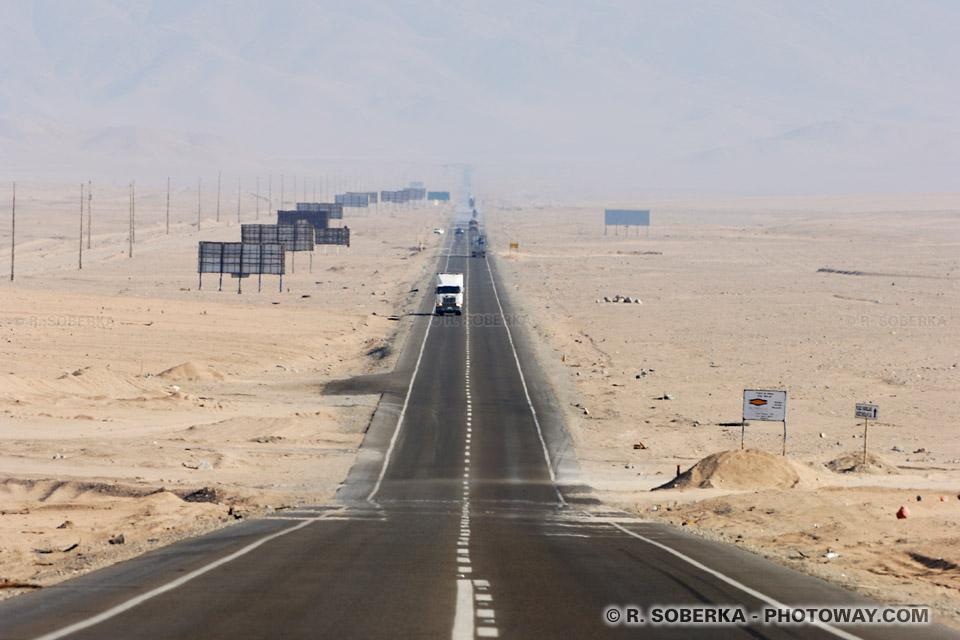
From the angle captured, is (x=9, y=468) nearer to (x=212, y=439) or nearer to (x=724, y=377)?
(x=212, y=439)

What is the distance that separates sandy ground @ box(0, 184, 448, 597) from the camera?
1195 inches

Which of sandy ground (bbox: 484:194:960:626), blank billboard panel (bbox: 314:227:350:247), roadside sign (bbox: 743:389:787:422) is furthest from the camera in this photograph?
blank billboard panel (bbox: 314:227:350:247)

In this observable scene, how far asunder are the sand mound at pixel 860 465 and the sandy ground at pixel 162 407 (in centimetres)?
1872

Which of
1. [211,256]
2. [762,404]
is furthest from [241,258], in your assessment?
[762,404]

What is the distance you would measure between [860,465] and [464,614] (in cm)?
2962

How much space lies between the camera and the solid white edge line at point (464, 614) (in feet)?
52.1

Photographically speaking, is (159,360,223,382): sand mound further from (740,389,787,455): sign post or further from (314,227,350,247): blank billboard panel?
(314,227,350,247): blank billboard panel

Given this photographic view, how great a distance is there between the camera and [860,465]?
1693 inches

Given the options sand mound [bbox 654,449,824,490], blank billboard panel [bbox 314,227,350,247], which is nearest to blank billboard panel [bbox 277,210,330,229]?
blank billboard panel [bbox 314,227,350,247]

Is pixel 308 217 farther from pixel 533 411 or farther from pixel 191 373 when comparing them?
pixel 533 411

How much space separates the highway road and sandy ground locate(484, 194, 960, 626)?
7.87 ft

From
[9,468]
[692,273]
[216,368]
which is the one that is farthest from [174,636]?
[692,273]

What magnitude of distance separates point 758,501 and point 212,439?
2360 centimetres

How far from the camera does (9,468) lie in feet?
129
